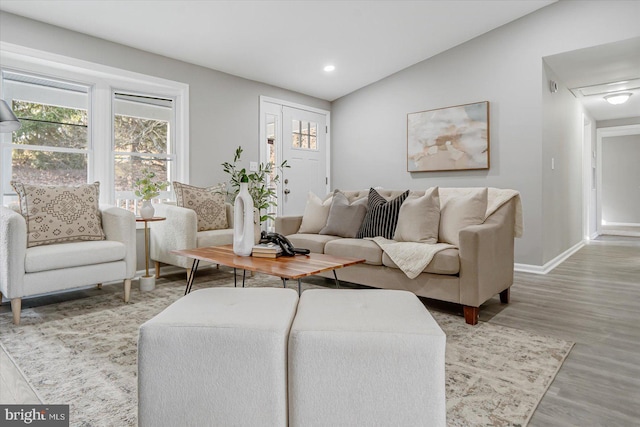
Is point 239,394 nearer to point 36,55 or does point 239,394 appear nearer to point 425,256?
point 425,256

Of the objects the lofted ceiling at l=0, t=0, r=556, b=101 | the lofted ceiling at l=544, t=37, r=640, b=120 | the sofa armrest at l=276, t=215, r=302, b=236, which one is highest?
the lofted ceiling at l=0, t=0, r=556, b=101

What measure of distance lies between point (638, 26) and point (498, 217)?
8.04ft

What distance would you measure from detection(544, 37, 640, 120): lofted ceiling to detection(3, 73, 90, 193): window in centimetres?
475

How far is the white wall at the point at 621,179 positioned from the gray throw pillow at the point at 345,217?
30.4ft

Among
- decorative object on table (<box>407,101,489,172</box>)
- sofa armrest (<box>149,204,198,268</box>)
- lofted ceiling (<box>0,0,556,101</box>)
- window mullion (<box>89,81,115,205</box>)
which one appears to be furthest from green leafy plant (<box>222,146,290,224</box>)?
decorative object on table (<box>407,101,489,172</box>)

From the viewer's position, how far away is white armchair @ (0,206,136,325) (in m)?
2.45

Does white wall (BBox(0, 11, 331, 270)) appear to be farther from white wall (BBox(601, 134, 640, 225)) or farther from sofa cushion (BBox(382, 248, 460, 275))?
white wall (BBox(601, 134, 640, 225))

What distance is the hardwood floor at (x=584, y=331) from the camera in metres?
1.49

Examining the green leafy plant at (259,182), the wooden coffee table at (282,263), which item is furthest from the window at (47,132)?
the wooden coffee table at (282,263)

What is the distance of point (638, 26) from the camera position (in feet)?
11.3

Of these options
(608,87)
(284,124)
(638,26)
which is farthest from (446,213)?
(608,87)

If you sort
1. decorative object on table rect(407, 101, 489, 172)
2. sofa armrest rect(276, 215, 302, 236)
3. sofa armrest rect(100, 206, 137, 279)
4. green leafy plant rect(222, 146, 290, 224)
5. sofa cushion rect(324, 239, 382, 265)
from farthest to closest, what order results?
green leafy plant rect(222, 146, 290, 224), decorative object on table rect(407, 101, 489, 172), sofa armrest rect(276, 215, 302, 236), sofa armrest rect(100, 206, 137, 279), sofa cushion rect(324, 239, 382, 265)

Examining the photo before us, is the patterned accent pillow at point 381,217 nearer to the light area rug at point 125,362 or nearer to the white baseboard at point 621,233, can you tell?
the light area rug at point 125,362

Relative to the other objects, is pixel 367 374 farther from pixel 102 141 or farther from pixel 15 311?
pixel 102 141
